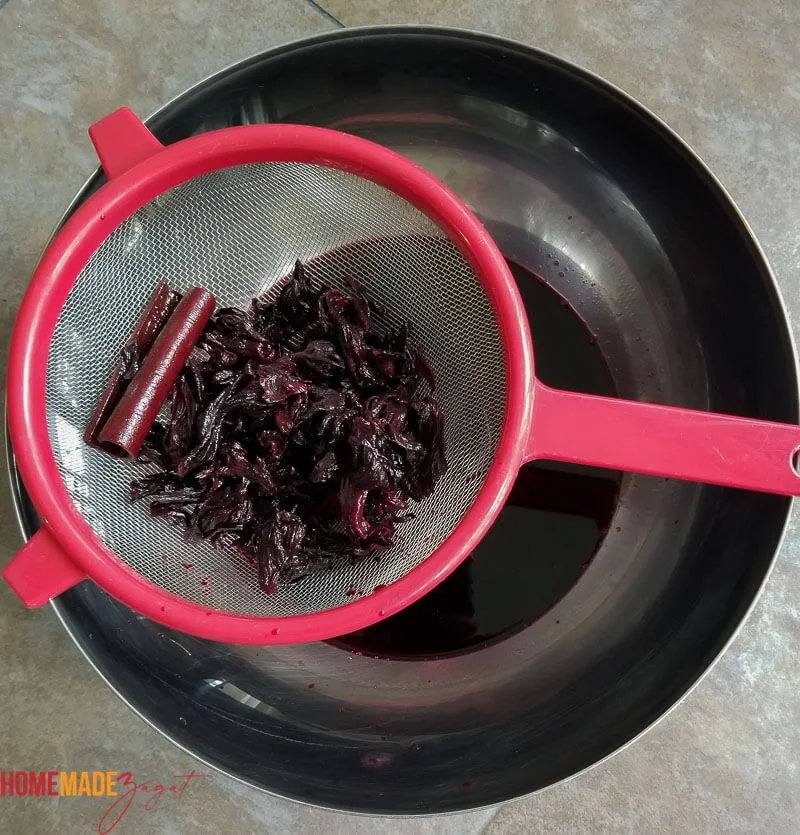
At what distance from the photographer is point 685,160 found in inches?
52.5

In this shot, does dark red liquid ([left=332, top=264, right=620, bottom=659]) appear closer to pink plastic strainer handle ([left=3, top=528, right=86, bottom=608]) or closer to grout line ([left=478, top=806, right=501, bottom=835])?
grout line ([left=478, top=806, right=501, bottom=835])

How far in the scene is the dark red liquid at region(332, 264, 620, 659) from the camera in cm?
150

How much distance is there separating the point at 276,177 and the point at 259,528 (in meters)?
0.68

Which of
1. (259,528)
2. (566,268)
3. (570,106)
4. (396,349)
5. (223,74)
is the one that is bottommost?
(259,528)

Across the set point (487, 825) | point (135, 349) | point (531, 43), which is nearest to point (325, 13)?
point (531, 43)

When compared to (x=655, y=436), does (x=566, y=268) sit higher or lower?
higher

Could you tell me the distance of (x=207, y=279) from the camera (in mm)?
1388

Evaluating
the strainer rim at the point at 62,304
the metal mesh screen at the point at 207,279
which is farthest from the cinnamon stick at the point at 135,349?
the strainer rim at the point at 62,304

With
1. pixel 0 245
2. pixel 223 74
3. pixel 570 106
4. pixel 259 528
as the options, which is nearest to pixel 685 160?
pixel 570 106

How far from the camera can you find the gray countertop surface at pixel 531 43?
168 centimetres

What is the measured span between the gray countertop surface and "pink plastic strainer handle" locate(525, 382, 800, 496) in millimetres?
759

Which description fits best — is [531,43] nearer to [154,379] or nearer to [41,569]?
[154,379]

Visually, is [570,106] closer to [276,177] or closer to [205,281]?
[276,177]

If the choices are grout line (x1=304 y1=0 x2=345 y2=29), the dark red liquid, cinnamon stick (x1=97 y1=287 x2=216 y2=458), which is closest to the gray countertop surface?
grout line (x1=304 y1=0 x2=345 y2=29)
